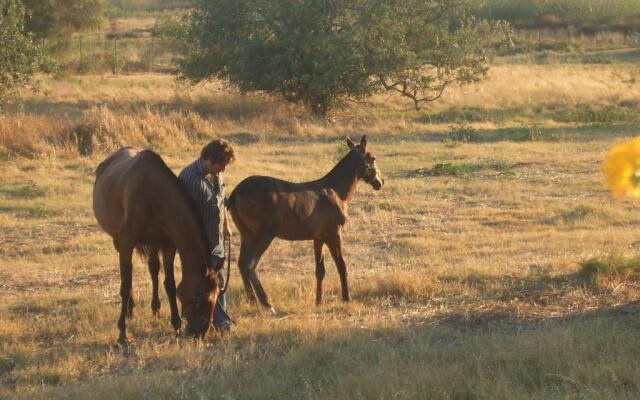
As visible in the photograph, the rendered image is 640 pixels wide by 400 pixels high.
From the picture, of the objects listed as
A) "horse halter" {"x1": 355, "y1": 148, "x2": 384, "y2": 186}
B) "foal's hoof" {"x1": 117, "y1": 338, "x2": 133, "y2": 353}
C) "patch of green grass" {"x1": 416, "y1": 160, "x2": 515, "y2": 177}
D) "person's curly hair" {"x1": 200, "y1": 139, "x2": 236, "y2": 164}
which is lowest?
"patch of green grass" {"x1": 416, "y1": 160, "x2": 515, "y2": 177}

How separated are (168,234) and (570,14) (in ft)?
178

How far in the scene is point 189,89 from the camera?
29344mm

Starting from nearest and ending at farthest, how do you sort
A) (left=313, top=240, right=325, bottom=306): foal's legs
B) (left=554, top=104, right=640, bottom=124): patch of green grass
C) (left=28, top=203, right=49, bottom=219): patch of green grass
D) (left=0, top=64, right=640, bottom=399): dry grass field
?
(left=0, top=64, right=640, bottom=399): dry grass field → (left=313, top=240, right=325, bottom=306): foal's legs → (left=28, top=203, right=49, bottom=219): patch of green grass → (left=554, top=104, right=640, bottom=124): patch of green grass

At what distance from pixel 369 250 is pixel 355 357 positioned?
5.17 meters

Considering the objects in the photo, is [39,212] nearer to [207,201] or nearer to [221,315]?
[221,315]

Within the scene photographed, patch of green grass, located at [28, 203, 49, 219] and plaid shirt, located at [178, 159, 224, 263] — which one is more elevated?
plaid shirt, located at [178, 159, 224, 263]

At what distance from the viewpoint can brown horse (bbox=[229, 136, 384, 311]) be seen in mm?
8438

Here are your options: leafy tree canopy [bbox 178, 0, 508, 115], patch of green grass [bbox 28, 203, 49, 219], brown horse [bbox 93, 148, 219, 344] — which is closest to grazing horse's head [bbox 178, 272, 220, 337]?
brown horse [bbox 93, 148, 219, 344]

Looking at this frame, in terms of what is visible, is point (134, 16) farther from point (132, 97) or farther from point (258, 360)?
point (258, 360)

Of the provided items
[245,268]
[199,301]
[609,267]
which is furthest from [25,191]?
[609,267]

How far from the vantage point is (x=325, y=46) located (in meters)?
24.5

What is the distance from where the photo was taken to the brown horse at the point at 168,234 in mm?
7102

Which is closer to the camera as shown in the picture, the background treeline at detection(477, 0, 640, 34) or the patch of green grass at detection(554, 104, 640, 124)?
the patch of green grass at detection(554, 104, 640, 124)

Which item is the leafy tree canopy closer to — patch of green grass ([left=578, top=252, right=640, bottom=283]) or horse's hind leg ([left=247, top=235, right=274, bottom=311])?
patch of green grass ([left=578, top=252, right=640, bottom=283])
